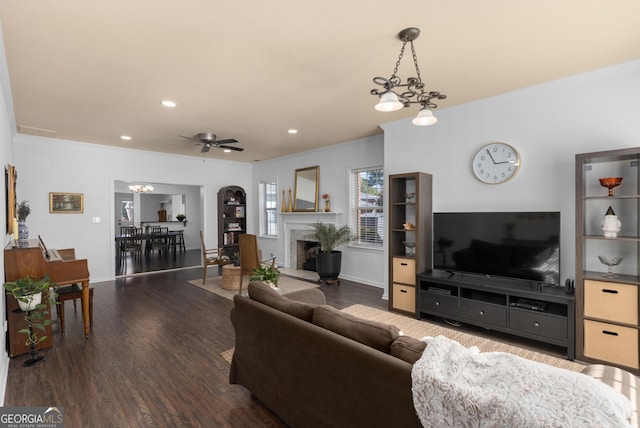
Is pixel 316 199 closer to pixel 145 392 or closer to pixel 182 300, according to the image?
pixel 182 300

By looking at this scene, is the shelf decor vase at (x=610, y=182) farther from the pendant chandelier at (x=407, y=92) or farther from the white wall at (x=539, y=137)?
the pendant chandelier at (x=407, y=92)

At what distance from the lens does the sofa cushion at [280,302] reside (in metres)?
1.96

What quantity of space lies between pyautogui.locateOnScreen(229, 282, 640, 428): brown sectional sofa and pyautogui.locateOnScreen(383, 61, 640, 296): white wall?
2276mm

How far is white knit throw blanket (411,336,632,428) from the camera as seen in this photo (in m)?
0.93

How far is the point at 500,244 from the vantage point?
3.53m

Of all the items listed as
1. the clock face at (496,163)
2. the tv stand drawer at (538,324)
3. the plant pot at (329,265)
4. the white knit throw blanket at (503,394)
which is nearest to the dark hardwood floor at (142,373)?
the white knit throw blanket at (503,394)

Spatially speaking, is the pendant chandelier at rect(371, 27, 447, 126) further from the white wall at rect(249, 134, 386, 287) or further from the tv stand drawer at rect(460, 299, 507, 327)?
the white wall at rect(249, 134, 386, 287)

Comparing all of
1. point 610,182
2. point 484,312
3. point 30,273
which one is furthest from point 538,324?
point 30,273

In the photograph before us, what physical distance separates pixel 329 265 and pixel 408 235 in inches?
70.8

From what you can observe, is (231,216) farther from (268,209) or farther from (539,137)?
(539,137)

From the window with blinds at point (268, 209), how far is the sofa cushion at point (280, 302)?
19.1ft

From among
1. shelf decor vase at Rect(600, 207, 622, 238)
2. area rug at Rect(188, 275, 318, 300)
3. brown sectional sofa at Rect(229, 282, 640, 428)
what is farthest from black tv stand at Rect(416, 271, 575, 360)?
area rug at Rect(188, 275, 318, 300)

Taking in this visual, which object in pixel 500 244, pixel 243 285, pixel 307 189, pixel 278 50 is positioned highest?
pixel 278 50

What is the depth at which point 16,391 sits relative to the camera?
2408 mm
